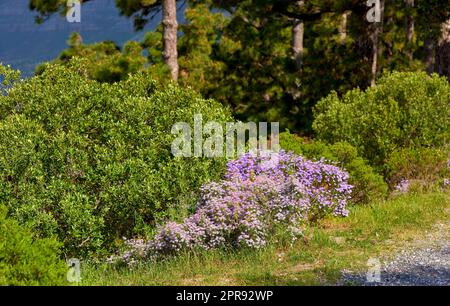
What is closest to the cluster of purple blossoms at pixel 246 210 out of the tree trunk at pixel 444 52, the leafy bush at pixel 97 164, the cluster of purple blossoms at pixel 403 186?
the leafy bush at pixel 97 164

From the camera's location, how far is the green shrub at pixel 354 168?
12.4m

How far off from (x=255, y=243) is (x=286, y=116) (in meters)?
14.3

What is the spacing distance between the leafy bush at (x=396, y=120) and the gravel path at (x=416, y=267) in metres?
4.42

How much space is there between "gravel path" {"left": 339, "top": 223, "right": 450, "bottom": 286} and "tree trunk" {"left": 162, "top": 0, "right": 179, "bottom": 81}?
451 inches

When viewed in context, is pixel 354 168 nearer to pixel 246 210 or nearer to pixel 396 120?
pixel 396 120

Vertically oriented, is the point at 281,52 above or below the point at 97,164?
above

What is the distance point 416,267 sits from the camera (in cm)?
841

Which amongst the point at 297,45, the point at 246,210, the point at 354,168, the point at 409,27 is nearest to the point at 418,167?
the point at 354,168

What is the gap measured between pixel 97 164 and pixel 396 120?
6589mm

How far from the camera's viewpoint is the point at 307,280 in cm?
785

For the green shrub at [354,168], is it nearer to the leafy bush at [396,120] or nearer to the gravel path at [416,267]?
the leafy bush at [396,120]

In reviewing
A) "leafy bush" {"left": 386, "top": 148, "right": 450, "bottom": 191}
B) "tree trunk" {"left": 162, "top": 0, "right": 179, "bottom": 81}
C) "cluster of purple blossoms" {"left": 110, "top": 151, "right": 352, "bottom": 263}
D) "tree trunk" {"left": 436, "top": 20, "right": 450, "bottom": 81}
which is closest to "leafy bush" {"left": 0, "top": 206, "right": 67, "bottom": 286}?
"cluster of purple blossoms" {"left": 110, "top": 151, "right": 352, "bottom": 263}

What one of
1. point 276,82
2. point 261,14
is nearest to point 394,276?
point 261,14
